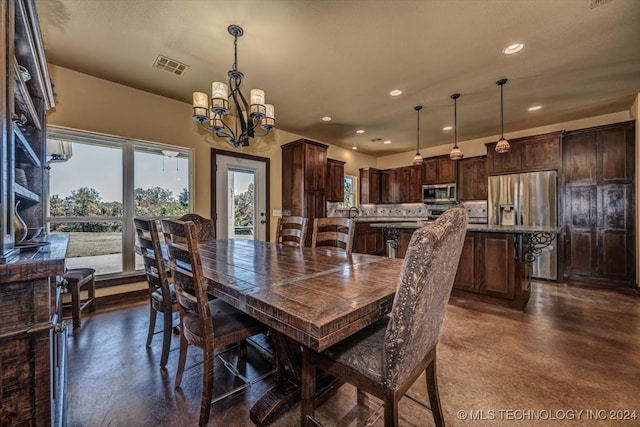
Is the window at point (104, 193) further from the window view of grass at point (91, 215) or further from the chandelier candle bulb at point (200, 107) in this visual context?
the chandelier candle bulb at point (200, 107)

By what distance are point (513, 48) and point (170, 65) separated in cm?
353

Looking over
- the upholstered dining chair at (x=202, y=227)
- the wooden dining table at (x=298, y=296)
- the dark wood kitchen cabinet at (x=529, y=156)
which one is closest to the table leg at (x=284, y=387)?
the wooden dining table at (x=298, y=296)

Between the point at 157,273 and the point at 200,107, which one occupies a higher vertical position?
the point at 200,107

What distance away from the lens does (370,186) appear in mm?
6988

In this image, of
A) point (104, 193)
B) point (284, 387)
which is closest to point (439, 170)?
point (284, 387)

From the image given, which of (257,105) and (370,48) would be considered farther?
(370,48)

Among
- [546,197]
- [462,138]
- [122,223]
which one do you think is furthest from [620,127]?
[122,223]

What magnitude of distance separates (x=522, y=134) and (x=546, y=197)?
1.59 metres

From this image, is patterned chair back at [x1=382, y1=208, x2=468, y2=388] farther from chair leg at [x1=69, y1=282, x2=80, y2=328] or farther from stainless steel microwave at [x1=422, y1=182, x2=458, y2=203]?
stainless steel microwave at [x1=422, y1=182, x2=458, y2=203]

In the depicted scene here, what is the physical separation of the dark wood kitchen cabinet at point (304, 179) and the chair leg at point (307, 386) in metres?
3.61

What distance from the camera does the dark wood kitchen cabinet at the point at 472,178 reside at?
541 centimetres

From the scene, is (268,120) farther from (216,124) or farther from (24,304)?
(24,304)

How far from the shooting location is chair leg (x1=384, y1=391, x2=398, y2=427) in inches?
37.0

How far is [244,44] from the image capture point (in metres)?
2.46
